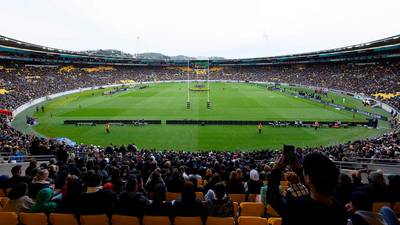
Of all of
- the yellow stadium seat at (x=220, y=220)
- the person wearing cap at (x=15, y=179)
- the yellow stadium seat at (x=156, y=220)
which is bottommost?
the person wearing cap at (x=15, y=179)

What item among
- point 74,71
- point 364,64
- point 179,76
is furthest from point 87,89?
point 364,64

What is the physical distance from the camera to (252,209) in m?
7.25

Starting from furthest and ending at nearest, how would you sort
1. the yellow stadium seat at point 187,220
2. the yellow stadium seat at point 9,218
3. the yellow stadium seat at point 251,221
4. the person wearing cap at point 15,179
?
1. the person wearing cap at point 15,179
2. the yellow stadium seat at point 187,220
3. the yellow stadium seat at point 9,218
4. the yellow stadium seat at point 251,221

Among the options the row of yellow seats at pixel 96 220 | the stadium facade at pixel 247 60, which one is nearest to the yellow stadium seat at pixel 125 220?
the row of yellow seats at pixel 96 220

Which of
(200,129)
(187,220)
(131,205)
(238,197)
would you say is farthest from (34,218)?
(200,129)

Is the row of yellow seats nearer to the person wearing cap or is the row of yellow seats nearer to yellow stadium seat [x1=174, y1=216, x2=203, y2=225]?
yellow stadium seat [x1=174, y1=216, x2=203, y2=225]

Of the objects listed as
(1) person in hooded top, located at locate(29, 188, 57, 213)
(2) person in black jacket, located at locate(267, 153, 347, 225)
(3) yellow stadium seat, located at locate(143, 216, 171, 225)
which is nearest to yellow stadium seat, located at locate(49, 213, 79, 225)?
(1) person in hooded top, located at locate(29, 188, 57, 213)

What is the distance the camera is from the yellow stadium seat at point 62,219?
6242mm

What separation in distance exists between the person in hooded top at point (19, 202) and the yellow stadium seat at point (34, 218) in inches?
17.6

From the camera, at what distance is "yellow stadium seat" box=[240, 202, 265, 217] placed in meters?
7.22

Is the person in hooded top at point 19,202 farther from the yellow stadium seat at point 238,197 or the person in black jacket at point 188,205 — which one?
the yellow stadium seat at point 238,197

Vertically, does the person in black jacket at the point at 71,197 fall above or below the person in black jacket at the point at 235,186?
above

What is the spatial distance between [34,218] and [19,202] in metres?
0.78

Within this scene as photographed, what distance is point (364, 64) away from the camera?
83.2 meters
